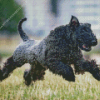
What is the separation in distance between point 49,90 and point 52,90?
0.07 meters

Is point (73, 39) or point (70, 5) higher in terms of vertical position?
point (70, 5)

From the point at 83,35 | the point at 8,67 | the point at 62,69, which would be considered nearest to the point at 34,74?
the point at 8,67

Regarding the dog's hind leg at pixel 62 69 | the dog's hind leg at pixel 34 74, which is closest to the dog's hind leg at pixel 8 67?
the dog's hind leg at pixel 34 74

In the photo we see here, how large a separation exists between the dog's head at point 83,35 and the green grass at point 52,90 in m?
0.60

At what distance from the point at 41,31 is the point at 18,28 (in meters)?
0.35

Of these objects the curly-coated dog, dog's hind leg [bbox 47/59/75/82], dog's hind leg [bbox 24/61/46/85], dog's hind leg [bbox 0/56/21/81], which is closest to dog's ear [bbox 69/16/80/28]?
the curly-coated dog

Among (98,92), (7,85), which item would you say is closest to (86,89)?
(98,92)

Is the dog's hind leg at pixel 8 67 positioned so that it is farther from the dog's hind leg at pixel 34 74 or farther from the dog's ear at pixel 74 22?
the dog's ear at pixel 74 22

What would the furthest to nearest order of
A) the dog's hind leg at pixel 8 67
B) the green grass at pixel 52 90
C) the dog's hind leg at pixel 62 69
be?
the dog's hind leg at pixel 8 67
the green grass at pixel 52 90
the dog's hind leg at pixel 62 69

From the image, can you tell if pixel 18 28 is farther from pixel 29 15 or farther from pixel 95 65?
pixel 95 65

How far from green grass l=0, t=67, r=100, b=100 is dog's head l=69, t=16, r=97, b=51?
60cm

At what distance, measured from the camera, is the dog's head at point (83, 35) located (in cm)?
194

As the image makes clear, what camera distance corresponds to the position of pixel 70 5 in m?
2.80

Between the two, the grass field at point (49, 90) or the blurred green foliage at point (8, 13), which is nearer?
the blurred green foliage at point (8, 13)
